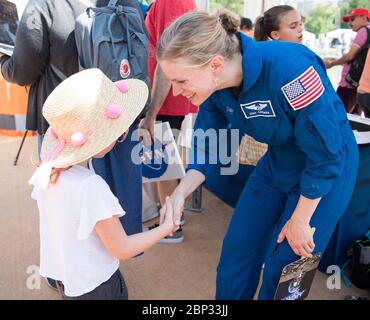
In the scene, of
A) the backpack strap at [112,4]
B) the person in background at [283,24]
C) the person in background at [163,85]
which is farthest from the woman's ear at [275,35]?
the backpack strap at [112,4]

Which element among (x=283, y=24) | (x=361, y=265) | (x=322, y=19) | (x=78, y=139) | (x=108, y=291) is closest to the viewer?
(x=78, y=139)

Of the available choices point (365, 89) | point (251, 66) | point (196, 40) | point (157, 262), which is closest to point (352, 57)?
point (365, 89)

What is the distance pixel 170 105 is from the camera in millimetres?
2348

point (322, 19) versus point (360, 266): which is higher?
point (322, 19)

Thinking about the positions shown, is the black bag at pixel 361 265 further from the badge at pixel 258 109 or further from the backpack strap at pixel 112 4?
the backpack strap at pixel 112 4

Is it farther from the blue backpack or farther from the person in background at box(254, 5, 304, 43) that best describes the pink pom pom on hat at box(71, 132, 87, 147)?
the person in background at box(254, 5, 304, 43)

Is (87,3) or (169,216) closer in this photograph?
(169,216)

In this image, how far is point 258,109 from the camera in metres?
1.23

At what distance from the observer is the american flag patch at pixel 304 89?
43.8 inches

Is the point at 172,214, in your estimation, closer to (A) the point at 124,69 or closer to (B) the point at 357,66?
(A) the point at 124,69

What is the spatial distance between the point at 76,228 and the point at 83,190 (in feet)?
0.47

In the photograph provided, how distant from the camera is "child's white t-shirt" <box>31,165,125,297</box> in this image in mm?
1128

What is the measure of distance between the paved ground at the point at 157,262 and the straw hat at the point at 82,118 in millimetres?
1194

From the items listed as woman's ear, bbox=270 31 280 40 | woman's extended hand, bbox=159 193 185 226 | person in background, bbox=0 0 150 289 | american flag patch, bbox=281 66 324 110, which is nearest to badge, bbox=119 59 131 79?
person in background, bbox=0 0 150 289
